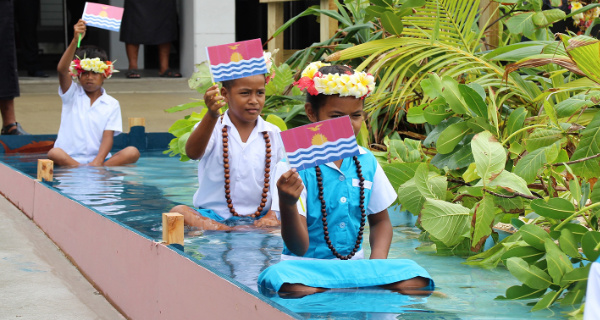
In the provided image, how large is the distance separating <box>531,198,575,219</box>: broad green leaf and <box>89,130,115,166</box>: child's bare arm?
4.58m

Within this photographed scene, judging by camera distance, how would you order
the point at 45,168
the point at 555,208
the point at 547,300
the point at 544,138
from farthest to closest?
the point at 45,168 < the point at 544,138 < the point at 555,208 < the point at 547,300

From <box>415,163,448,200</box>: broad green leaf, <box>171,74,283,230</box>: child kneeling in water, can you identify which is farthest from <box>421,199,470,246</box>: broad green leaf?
<box>171,74,283,230</box>: child kneeling in water

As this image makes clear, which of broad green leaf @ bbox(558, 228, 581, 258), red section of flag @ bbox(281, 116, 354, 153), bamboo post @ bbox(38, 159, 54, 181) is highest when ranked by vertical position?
red section of flag @ bbox(281, 116, 354, 153)

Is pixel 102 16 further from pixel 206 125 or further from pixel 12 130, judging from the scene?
pixel 206 125

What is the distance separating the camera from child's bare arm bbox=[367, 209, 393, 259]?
137 inches

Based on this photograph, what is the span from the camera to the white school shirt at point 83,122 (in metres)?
7.02

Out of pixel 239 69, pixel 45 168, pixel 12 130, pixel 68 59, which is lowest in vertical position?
pixel 12 130

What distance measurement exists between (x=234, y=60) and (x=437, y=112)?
97 centimetres

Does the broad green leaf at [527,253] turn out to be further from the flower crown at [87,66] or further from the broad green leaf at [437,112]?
the flower crown at [87,66]

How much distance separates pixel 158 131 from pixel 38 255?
4.60 m

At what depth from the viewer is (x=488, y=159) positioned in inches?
139

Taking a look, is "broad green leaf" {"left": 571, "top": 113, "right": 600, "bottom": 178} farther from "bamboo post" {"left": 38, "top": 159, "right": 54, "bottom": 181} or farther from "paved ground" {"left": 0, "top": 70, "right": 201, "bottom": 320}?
"bamboo post" {"left": 38, "top": 159, "right": 54, "bottom": 181}

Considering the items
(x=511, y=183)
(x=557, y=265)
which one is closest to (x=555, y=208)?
(x=557, y=265)

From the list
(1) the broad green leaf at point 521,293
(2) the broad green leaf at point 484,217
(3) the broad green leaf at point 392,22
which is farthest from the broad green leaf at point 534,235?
(3) the broad green leaf at point 392,22
